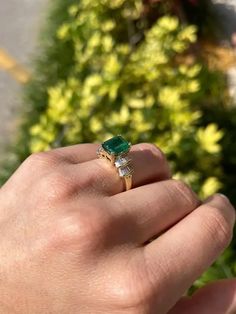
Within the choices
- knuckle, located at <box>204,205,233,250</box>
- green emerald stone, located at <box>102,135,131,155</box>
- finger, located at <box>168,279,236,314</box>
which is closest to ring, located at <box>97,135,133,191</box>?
green emerald stone, located at <box>102,135,131,155</box>

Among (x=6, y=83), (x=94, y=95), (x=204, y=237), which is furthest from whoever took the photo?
(x=6, y=83)

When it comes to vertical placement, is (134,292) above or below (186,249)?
below

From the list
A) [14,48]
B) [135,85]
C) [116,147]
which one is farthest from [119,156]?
[14,48]

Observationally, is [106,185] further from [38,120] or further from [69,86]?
[38,120]

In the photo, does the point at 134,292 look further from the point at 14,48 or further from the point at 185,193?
the point at 14,48

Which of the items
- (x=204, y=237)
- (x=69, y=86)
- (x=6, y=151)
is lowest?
(x=6, y=151)

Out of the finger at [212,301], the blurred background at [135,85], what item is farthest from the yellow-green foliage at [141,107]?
the finger at [212,301]

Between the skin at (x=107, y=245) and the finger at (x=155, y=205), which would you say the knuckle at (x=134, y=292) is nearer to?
the skin at (x=107, y=245)

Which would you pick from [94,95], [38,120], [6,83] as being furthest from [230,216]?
[6,83]
